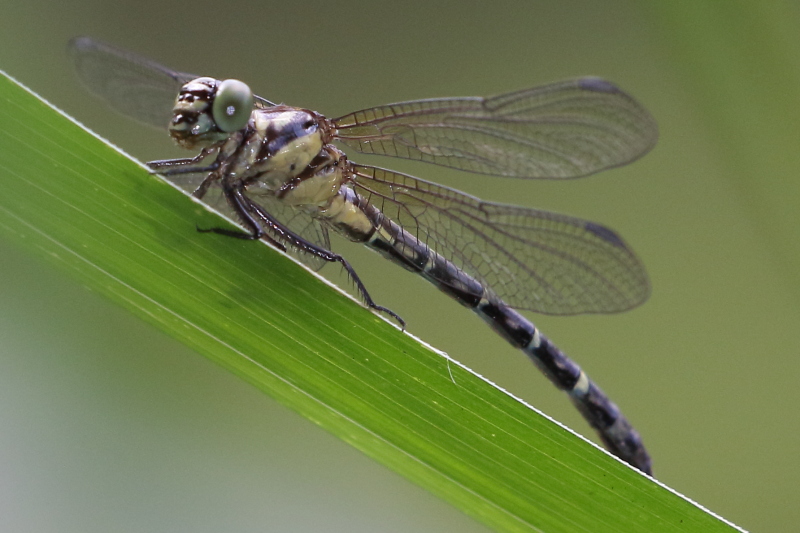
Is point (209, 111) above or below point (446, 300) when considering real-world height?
above

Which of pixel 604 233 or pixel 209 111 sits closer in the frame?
pixel 209 111

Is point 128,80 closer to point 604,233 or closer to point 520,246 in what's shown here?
point 520,246

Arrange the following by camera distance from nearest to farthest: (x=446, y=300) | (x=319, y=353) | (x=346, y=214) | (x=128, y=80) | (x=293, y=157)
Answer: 1. (x=319, y=353)
2. (x=293, y=157)
3. (x=346, y=214)
4. (x=128, y=80)
5. (x=446, y=300)

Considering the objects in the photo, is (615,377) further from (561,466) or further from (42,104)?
(42,104)

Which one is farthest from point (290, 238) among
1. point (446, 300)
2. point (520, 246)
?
point (446, 300)

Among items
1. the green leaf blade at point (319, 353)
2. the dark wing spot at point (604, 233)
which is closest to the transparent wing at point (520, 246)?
the dark wing spot at point (604, 233)

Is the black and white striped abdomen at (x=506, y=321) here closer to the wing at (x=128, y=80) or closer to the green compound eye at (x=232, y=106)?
the green compound eye at (x=232, y=106)
